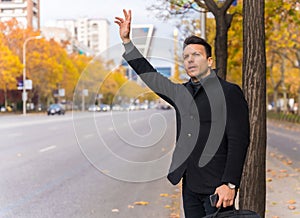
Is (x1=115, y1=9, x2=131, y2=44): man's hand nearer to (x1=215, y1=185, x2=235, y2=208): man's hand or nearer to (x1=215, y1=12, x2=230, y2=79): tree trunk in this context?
(x1=215, y1=185, x2=235, y2=208): man's hand

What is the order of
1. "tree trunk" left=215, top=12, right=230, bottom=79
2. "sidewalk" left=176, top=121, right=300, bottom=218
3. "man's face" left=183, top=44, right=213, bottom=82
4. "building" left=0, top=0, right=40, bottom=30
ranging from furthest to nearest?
"building" left=0, top=0, right=40, bottom=30
"tree trunk" left=215, top=12, right=230, bottom=79
"sidewalk" left=176, top=121, right=300, bottom=218
"man's face" left=183, top=44, right=213, bottom=82

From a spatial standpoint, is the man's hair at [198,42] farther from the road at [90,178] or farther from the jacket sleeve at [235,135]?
the road at [90,178]

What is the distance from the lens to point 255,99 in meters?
6.75

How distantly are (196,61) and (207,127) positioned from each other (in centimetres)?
48

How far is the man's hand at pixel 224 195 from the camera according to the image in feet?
13.0

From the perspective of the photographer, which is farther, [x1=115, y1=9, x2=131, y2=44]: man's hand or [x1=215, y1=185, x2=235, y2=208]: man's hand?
[x1=115, y1=9, x2=131, y2=44]: man's hand

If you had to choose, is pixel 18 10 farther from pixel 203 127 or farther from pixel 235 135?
pixel 235 135

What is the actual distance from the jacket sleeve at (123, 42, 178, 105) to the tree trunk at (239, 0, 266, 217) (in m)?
2.73

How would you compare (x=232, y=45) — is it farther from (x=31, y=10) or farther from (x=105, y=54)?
(x=31, y=10)

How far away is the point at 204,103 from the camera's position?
4.05 metres

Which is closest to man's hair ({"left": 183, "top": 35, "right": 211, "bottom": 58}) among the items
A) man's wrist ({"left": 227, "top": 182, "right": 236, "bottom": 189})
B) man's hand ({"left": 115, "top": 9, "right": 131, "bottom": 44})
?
man's hand ({"left": 115, "top": 9, "right": 131, "bottom": 44})

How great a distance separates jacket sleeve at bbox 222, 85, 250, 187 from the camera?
3.96 metres

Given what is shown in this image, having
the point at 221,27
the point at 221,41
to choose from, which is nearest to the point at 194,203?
the point at 221,27

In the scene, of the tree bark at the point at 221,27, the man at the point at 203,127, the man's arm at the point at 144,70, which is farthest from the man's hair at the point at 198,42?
the tree bark at the point at 221,27
